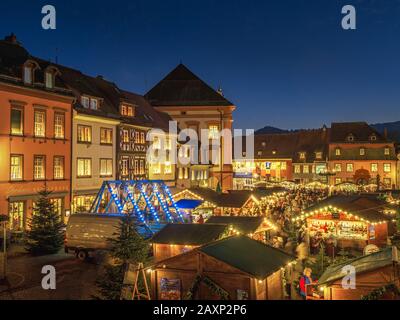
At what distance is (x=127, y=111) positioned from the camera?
41.1 metres

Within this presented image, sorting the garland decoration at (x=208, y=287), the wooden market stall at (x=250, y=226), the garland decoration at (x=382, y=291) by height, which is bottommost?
the garland decoration at (x=208, y=287)

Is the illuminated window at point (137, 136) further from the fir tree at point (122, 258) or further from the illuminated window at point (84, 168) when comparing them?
the fir tree at point (122, 258)

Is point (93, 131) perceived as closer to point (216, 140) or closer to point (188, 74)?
point (216, 140)

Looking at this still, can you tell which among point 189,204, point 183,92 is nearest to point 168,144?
point 183,92

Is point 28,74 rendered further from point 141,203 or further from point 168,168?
point 168,168

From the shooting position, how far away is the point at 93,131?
A: 117ft

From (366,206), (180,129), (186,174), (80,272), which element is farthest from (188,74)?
(80,272)

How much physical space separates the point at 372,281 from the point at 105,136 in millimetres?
28537

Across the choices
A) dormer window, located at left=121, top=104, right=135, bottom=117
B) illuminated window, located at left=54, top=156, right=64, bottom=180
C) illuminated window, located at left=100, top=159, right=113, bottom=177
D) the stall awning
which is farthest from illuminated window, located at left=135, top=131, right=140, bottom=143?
illuminated window, located at left=54, top=156, right=64, bottom=180

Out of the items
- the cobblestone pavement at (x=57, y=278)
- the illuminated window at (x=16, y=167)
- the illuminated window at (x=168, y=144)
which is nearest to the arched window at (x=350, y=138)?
the illuminated window at (x=168, y=144)

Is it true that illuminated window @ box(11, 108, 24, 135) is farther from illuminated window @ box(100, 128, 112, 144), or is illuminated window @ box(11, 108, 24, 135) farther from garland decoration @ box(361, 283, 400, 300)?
garland decoration @ box(361, 283, 400, 300)

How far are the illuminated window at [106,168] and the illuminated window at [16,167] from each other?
8.51 meters

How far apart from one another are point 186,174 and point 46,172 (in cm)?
2236

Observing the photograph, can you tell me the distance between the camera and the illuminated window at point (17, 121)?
93.3ft
